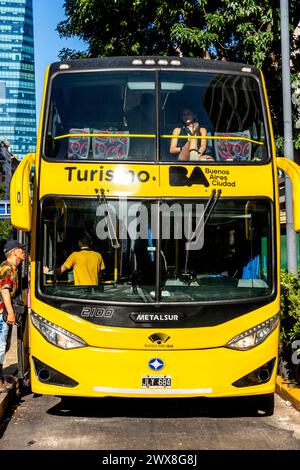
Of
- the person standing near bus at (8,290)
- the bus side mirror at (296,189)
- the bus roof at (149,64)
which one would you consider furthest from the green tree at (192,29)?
the person standing near bus at (8,290)

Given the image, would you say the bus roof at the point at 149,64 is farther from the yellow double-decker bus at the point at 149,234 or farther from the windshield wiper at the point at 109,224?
the windshield wiper at the point at 109,224

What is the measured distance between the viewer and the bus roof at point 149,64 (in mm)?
7273

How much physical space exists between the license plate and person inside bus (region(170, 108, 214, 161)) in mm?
2359

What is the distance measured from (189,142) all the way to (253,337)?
7.34ft

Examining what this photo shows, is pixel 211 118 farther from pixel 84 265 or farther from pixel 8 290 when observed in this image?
pixel 8 290

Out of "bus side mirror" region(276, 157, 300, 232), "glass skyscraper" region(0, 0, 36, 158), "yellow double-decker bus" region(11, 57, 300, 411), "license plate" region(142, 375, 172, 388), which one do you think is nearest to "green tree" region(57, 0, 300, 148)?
"yellow double-decker bus" region(11, 57, 300, 411)

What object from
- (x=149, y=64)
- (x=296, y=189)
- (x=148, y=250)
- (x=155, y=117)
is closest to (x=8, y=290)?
(x=148, y=250)

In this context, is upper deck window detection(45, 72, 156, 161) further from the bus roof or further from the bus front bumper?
the bus front bumper

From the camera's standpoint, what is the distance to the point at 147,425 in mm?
6746

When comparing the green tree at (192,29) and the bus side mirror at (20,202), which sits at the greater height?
the green tree at (192,29)

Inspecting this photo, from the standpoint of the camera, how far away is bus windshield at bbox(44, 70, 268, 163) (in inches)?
274

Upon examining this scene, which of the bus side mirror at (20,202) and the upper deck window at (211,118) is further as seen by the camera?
the upper deck window at (211,118)

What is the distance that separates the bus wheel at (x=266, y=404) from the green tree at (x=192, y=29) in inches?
307

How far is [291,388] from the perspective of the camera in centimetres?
794
